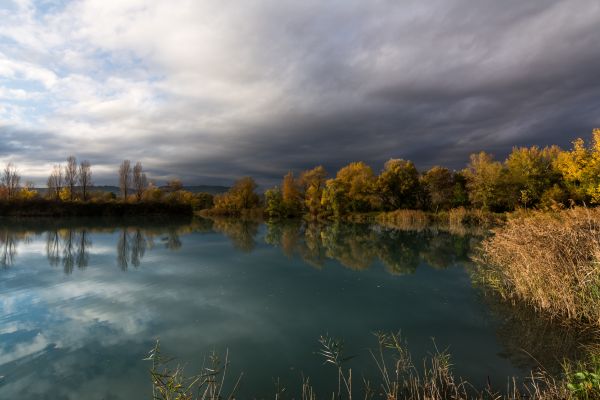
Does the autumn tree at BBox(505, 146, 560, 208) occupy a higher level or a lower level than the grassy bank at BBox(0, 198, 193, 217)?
higher

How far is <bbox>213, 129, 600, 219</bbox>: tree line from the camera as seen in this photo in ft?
136

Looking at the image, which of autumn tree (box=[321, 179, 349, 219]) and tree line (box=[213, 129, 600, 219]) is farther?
autumn tree (box=[321, 179, 349, 219])

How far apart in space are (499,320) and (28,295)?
49.1 feet

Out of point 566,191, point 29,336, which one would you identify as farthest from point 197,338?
point 566,191

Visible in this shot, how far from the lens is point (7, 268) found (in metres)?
15.5

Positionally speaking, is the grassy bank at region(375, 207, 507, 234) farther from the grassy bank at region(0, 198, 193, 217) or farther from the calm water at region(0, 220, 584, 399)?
the grassy bank at region(0, 198, 193, 217)

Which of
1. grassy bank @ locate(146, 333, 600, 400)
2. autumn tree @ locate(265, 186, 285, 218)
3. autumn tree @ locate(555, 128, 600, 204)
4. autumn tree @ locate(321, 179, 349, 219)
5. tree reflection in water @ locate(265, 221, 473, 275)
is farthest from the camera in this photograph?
autumn tree @ locate(265, 186, 285, 218)

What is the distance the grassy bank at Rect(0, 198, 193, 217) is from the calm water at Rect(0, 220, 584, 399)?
46275 mm

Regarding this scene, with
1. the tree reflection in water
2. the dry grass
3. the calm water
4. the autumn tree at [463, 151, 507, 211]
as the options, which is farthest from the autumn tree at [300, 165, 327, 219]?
the dry grass

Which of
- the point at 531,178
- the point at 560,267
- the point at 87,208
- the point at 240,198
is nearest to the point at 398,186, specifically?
the point at 531,178

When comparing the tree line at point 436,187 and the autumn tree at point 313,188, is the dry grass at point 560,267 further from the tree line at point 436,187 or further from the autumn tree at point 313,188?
the autumn tree at point 313,188

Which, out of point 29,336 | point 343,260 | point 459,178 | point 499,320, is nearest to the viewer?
point 29,336

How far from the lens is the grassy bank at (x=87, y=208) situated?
5428cm

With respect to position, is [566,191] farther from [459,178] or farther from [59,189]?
[59,189]
